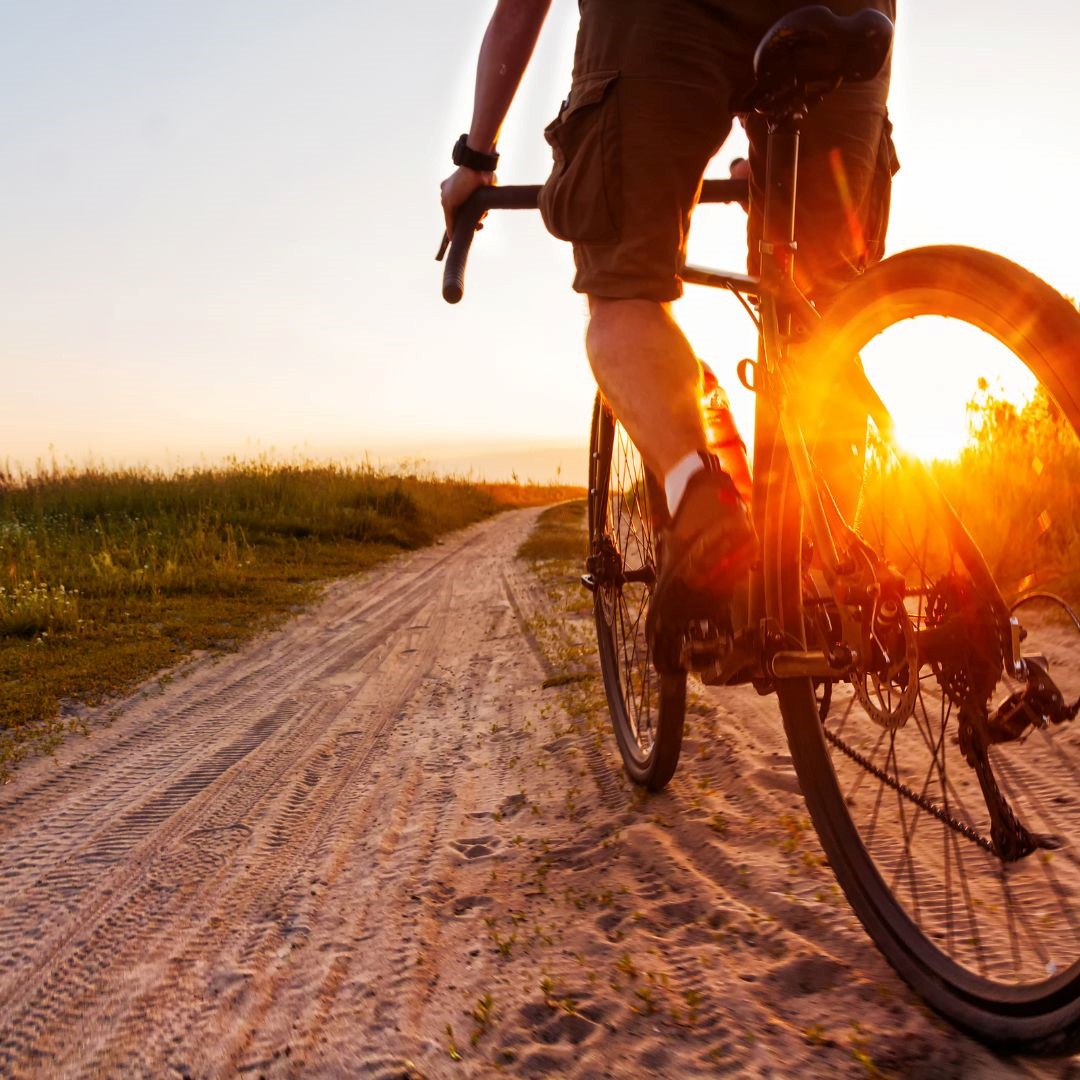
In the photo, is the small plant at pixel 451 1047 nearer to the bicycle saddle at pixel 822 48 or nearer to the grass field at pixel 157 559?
the bicycle saddle at pixel 822 48

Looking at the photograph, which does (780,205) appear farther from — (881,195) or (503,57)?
(503,57)

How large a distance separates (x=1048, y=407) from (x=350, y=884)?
166cm

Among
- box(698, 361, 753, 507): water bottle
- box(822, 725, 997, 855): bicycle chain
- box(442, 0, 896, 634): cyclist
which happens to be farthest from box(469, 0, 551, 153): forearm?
box(822, 725, 997, 855): bicycle chain

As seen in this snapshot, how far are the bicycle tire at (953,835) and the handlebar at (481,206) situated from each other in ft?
2.24

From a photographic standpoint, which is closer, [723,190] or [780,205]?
[780,205]

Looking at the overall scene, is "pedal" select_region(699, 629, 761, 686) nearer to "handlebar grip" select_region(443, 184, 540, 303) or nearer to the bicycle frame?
the bicycle frame

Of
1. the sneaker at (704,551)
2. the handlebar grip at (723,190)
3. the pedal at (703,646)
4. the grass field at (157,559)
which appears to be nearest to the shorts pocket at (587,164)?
the handlebar grip at (723,190)

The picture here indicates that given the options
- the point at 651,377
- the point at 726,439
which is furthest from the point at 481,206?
the point at 726,439

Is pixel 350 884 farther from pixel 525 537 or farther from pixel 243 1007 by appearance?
pixel 525 537

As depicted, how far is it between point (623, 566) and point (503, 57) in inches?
54.8

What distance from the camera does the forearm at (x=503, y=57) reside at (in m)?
1.83

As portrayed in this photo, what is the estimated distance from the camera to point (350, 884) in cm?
204

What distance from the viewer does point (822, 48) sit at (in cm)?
134

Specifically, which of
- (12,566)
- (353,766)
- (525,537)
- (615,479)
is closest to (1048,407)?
(615,479)
